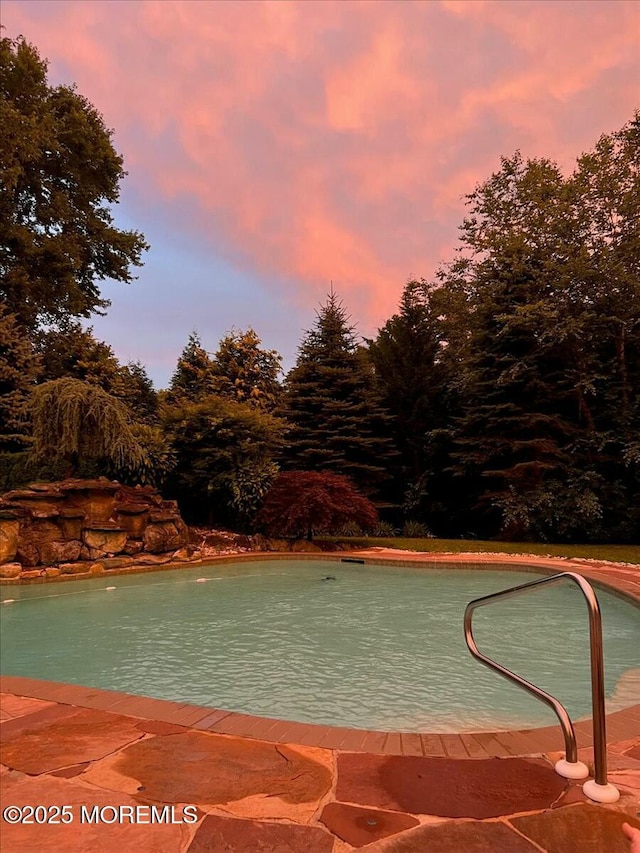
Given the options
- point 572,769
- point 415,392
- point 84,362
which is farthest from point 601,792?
point 84,362

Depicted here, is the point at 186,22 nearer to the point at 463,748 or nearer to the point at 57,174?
the point at 463,748

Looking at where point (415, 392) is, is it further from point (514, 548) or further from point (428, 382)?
point (514, 548)

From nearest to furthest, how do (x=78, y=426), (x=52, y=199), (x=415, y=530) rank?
1. (x=78, y=426)
2. (x=415, y=530)
3. (x=52, y=199)

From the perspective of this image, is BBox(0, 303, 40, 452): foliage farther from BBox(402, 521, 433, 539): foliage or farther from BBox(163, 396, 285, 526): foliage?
BBox(402, 521, 433, 539): foliage

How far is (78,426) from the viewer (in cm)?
1041

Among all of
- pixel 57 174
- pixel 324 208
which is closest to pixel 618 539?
pixel 324 208

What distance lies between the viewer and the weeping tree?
10.3m

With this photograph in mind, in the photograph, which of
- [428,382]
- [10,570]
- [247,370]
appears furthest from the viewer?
[247,370]

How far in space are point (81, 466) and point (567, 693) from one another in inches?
425

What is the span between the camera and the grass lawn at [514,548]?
10.0 m

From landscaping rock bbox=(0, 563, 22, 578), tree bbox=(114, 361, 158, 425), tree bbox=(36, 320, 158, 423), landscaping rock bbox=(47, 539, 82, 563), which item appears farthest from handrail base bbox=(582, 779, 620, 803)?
tree bbox=(114, 361, 158, 425)

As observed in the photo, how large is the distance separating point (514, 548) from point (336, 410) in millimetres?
6553

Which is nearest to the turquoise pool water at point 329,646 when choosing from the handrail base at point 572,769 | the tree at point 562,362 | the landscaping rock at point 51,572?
the landscaping rock at point 51,572

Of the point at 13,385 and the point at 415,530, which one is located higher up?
the point at 13,385
